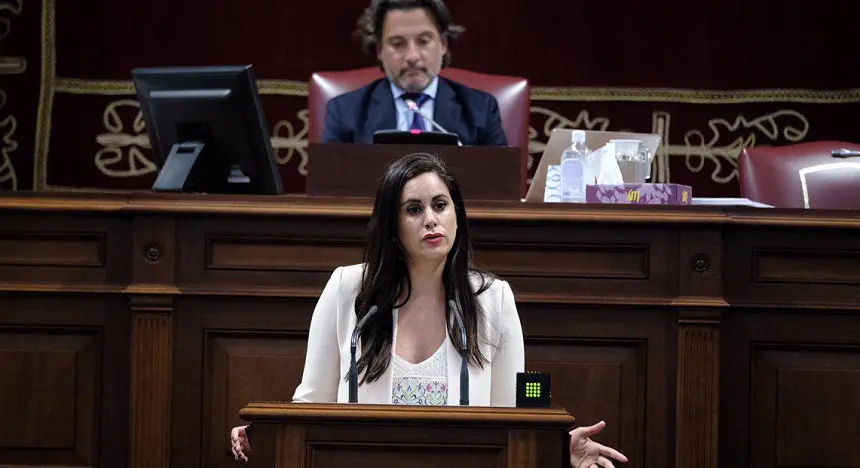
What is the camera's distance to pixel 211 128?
125 inches

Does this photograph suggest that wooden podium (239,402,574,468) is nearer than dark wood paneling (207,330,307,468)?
Yes

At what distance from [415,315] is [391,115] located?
153 centimetres

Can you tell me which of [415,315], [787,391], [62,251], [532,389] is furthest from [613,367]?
[62,251]

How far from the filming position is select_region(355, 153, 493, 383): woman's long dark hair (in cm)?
228

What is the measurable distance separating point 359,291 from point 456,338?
0.70 ft

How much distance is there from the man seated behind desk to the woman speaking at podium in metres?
1.41

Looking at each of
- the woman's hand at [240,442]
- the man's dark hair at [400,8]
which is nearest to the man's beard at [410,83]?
the man's dark hair at [400,8]

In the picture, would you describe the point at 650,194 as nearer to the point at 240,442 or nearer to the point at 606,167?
the point at 606,167

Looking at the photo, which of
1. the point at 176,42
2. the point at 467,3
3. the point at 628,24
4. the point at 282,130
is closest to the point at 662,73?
the point at 628,24

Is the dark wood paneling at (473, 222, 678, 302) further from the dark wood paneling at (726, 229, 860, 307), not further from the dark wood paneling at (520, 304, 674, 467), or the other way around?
the dark wood paneling at (726, 229, 860, 307)

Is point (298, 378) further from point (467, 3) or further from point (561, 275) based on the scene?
point (467, 3)

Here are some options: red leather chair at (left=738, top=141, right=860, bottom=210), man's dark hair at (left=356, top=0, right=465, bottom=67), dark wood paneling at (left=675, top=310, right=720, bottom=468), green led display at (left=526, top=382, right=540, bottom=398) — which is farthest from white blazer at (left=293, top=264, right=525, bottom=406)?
man's dark hair at (left=356, top=0, right=465, bottom=67)

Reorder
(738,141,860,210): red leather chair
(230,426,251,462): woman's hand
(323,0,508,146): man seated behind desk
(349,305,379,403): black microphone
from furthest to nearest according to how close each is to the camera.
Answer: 1. (323,0,508,146): man seated behind desk
2. (738,141,860,210): red leather chair
3. (349,305,379,403): black microphone
4. (230,426,251,462): woman's hand

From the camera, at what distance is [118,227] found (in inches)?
115
